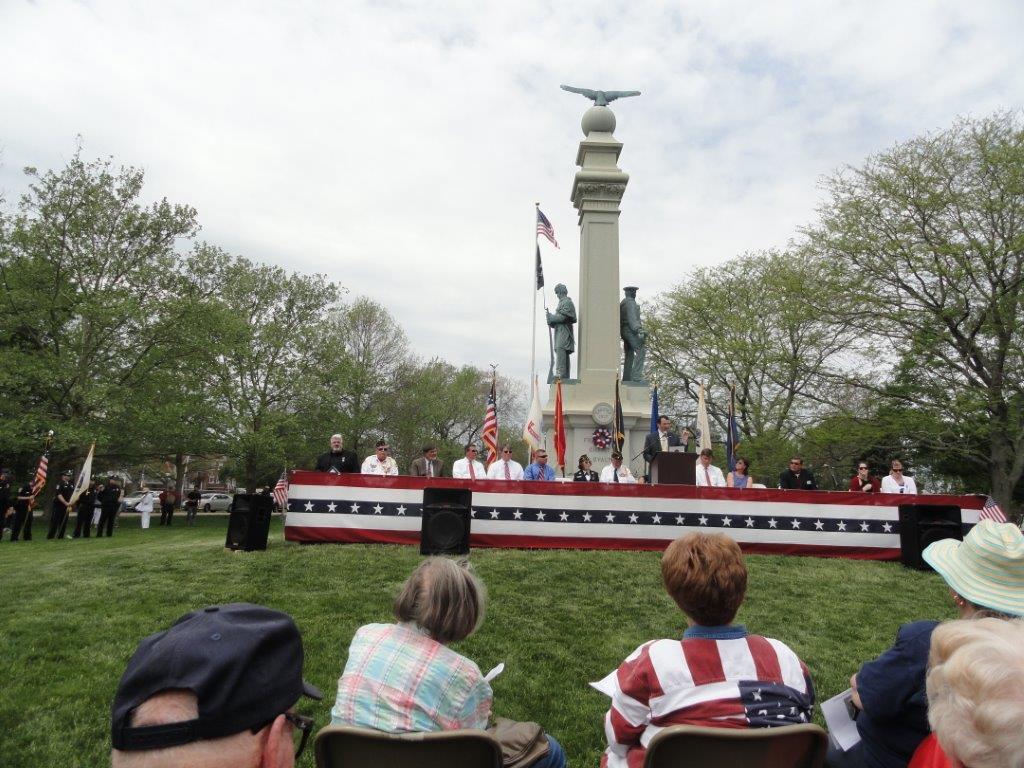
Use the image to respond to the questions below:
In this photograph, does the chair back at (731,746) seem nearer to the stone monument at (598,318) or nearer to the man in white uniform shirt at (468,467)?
the man in white uniform shirt at (468,467)

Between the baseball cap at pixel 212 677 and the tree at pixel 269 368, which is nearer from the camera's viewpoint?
the baseball cap at pixel 212 677

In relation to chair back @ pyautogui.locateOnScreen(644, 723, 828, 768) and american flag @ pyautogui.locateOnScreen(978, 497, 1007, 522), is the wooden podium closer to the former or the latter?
american flag @ pyautogui.locateOnScreen(978, 497, 1007, 522)

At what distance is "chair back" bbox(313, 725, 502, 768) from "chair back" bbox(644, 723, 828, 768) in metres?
0.51

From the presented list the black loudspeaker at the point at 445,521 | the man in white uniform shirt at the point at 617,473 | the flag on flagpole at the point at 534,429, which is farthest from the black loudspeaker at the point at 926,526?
the flag on flagpole at the point at 534,429

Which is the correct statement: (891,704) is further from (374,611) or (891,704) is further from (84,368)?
(84,368)

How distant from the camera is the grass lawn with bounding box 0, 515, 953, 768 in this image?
452 centimetres

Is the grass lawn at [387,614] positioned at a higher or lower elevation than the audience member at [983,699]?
lower

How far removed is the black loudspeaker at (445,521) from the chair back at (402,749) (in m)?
6.76

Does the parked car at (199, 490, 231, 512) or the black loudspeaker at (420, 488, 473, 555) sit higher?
the black loudspeaker at (420, 488, 473, 555)

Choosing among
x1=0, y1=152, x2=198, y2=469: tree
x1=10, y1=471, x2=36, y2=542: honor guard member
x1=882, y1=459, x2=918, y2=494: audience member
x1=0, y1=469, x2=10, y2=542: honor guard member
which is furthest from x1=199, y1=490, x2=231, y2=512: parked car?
x1=882, y1=459, x2=918, y2=494: audience member

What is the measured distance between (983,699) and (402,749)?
154cm

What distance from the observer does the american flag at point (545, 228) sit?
64.1 feet

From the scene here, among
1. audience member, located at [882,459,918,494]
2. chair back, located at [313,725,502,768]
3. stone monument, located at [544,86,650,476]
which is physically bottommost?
chair back, located at [313,725,502,768]

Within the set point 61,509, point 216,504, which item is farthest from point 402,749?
point 216,504
